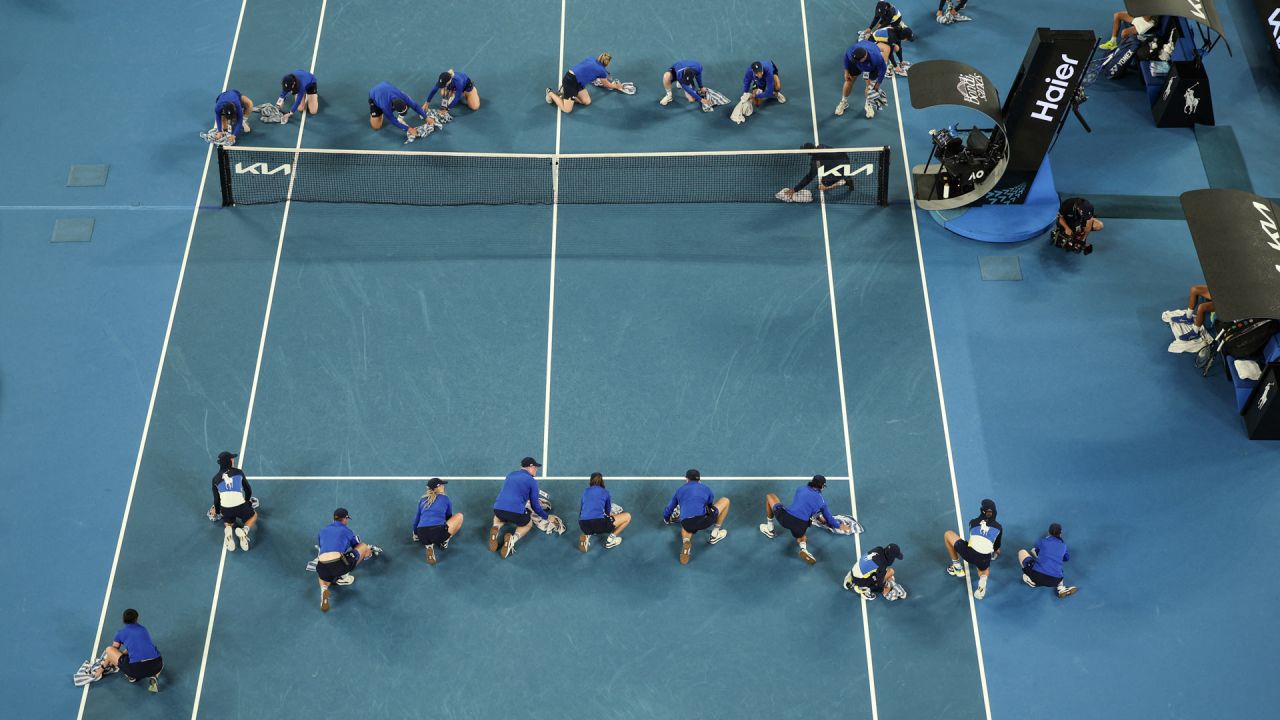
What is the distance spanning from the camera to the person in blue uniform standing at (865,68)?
21531 mm

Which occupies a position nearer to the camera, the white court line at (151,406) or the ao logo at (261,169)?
the white court line at (151,406)

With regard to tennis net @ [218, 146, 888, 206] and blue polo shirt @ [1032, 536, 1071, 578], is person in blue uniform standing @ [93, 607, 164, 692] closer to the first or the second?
tennis net @ [218, 146, 888, 206]

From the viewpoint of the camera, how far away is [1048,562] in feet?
54.4

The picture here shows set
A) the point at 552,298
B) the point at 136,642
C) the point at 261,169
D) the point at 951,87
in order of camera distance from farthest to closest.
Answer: the point at 261,169 → the point at 552,298 → the point at 951,87 → the point at 136,642

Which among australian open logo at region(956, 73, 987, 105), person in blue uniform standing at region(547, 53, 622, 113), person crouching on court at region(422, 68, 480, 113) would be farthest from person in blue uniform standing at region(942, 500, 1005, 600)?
person crouching on court at region(422, 68, 480, 113)

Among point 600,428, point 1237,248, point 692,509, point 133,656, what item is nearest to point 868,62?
point 1237,248

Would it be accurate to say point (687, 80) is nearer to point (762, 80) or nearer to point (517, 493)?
Answer: point (762, 80)

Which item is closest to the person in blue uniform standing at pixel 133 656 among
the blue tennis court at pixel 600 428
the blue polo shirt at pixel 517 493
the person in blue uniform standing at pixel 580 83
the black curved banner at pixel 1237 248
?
the blue tennis court at pixel 600 428

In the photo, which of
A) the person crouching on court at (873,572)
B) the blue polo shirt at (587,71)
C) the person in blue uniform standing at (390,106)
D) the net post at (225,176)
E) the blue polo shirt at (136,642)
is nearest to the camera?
the blue polo shirt at (136,642)

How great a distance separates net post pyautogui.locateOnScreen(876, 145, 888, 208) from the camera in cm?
2058

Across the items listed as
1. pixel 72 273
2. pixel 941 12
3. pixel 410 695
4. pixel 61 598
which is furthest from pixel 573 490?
pixel 941 12

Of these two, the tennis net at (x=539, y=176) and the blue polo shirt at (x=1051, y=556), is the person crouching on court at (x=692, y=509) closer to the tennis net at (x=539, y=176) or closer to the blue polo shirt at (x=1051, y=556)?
the blue polo shirt at (x=1051, y=556)

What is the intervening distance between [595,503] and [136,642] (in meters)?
6.01

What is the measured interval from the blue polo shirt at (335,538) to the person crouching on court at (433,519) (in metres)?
0.91
